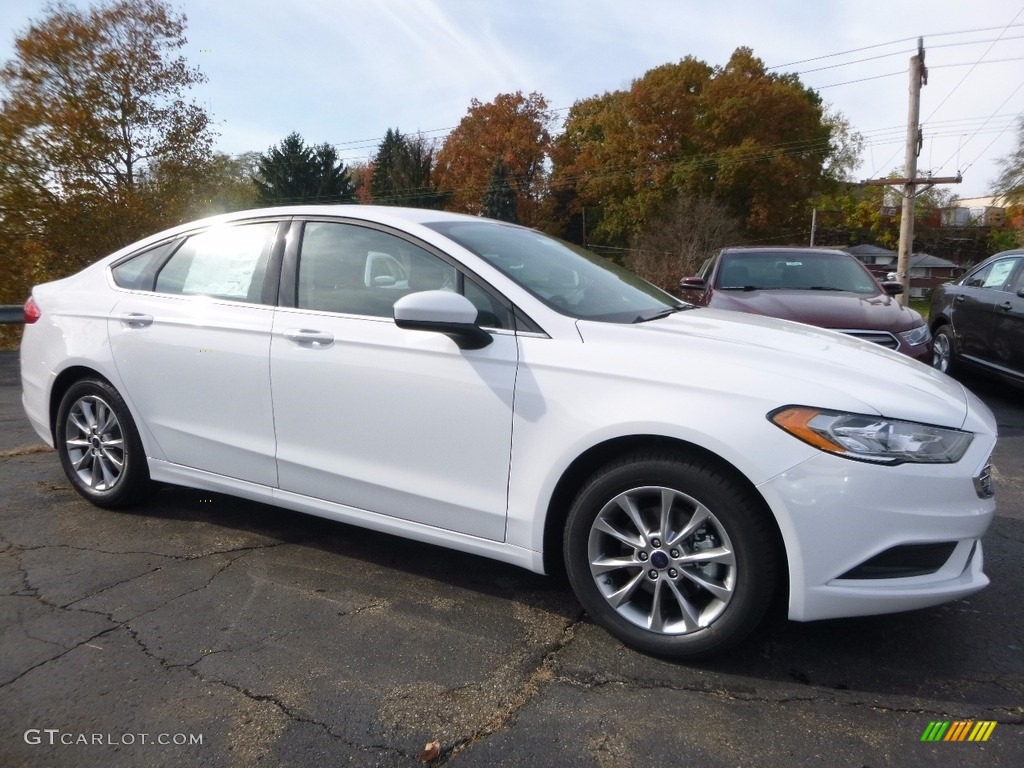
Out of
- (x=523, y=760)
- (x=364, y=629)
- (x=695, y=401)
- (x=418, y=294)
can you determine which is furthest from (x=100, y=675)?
(x=695, y=401)

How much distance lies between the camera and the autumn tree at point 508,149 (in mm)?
52250

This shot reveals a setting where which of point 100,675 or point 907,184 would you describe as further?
point 907,184

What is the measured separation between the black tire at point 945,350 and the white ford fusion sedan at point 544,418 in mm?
5939

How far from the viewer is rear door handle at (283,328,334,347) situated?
322cm

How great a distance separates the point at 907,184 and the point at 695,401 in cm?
2292

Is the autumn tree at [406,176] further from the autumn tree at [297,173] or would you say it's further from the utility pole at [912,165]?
the utility pole at [912,165]

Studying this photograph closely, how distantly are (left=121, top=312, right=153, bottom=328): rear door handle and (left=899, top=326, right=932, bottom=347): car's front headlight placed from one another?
17.7ft

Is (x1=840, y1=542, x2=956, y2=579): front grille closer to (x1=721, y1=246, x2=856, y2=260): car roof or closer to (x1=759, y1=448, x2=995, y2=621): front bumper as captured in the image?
(x1=759, y1=448, x2=995, y2=621): front bumper

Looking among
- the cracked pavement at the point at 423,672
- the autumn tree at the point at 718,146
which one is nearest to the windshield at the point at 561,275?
the cracked pavement at the point at 423,672

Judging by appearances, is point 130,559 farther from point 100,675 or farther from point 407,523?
point 407,523

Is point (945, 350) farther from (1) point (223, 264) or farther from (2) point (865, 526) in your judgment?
(1) point (223, 264)

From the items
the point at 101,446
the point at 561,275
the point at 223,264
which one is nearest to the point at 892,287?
the point at 561,275

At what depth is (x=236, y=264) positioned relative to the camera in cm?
369

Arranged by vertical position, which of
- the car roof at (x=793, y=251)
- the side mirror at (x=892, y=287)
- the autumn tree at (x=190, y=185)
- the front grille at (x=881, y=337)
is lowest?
the front grille at (x=881, y=337)
